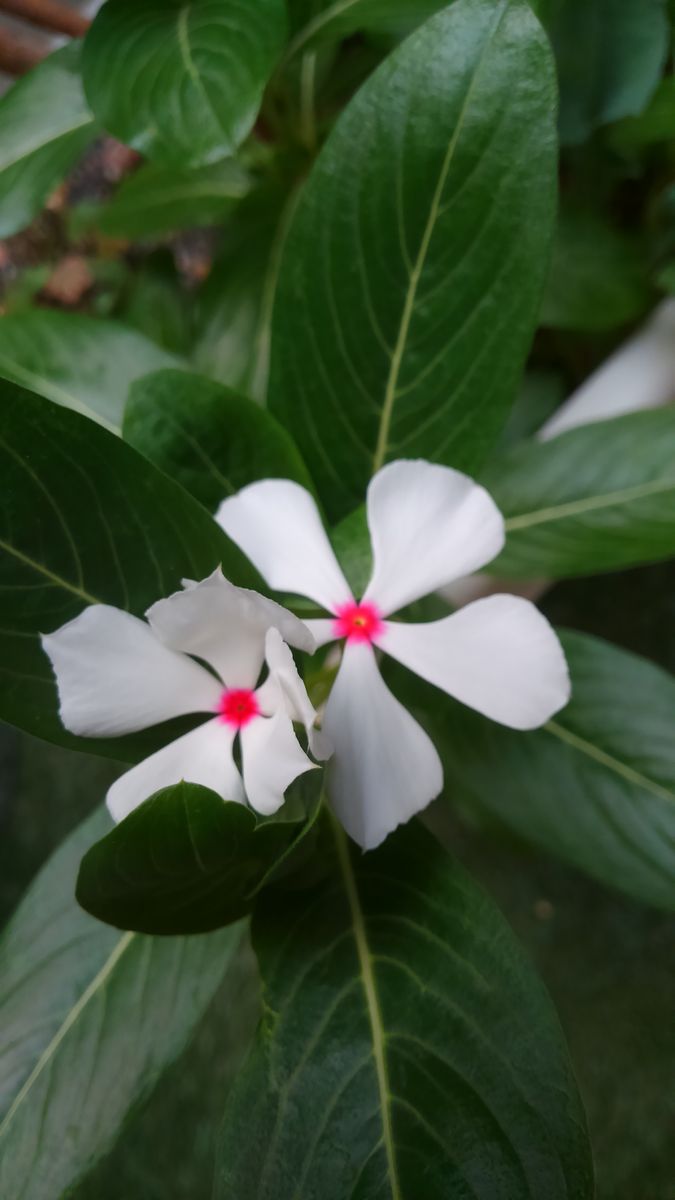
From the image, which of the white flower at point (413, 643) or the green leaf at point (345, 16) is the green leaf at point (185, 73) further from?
the white flower at point (413, 643)

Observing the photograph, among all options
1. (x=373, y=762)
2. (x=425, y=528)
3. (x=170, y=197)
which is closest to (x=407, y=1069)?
(x=373, y=762)

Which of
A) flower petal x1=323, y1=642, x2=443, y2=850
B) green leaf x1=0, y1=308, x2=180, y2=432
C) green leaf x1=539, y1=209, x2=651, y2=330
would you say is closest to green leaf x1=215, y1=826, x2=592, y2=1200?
flower petal x1=323, y1=642, x2=443, y2=850

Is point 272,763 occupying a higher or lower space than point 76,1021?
higher

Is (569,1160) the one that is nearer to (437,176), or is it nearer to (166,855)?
(166,855)

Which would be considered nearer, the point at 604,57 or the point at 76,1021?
the point at 76,1021

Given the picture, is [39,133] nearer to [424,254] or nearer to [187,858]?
[424,254]

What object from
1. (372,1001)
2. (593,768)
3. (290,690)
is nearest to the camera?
(290,690)
